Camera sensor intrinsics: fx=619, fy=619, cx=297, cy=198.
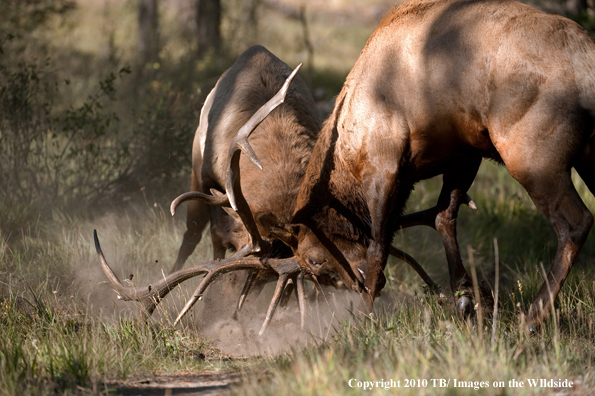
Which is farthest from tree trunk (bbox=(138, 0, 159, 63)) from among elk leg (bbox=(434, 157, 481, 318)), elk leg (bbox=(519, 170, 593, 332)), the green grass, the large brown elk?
elk leg (bbox=(519, 170, 593, 332))

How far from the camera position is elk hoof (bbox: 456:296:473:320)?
4.36 m

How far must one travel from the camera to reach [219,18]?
37.6ft

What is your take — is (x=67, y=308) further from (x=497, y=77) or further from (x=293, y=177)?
(x=497, y=77)

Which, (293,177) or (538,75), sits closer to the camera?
(538,75)

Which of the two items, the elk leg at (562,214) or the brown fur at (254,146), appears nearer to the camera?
the elk leg at (562,214)

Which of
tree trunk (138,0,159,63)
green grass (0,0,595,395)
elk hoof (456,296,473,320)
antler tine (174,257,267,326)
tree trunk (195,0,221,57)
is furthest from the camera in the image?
tree trunk (138,0,159,63)

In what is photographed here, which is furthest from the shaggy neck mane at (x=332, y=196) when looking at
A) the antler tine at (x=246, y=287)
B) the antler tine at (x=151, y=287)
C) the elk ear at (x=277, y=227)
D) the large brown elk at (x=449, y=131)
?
the antler tine at (x=151, y=287)

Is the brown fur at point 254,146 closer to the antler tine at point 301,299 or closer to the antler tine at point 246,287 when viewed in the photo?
the antler tine at point 246,287

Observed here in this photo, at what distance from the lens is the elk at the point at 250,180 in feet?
15.1

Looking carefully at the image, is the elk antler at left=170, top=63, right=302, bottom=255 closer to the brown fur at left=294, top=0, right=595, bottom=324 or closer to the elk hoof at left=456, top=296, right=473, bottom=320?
the brown fur at left=294, top=0, right=595, bottom=324

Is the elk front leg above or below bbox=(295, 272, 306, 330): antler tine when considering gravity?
above

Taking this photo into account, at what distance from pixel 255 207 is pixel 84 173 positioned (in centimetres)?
332

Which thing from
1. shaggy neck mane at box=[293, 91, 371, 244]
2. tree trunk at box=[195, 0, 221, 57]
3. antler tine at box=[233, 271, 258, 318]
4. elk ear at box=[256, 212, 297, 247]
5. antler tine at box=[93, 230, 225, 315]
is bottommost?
antler tine at box=[233, 271, 258, 318]

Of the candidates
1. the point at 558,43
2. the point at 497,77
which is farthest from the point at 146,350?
the point at 558,43
